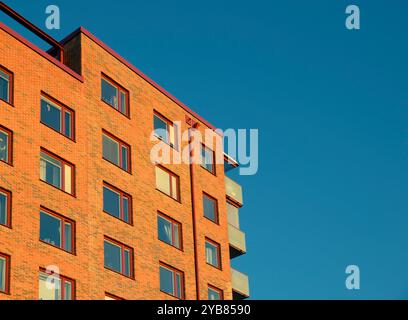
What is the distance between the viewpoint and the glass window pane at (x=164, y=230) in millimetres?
44031

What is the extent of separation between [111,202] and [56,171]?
148 inches

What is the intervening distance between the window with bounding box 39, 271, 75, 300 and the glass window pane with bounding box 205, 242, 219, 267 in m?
12.0

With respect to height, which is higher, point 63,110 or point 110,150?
point 63,110

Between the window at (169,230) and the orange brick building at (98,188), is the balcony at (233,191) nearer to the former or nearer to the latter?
the orange brick building at (98,188)

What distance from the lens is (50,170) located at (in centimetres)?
3819

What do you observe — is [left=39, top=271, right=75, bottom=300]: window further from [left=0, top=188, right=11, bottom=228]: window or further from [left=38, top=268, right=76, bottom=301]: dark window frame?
[left=0, top=188, right=11, bottom=228]: window

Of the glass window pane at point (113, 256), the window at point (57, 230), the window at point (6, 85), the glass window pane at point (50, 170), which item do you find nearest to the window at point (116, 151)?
the glass window pane at point (50, 170)

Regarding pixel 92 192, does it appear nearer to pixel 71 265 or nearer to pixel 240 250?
pixel 71 265

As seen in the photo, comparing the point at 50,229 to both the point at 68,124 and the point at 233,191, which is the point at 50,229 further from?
the point at 233,191

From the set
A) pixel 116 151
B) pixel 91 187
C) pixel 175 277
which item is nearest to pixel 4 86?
pixel 91 187
